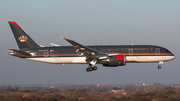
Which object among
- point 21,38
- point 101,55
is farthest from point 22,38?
point 101,55

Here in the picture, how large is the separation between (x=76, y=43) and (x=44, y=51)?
10.0m

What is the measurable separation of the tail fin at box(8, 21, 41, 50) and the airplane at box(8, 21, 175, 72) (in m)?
1.08

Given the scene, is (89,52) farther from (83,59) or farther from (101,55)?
(83,59)

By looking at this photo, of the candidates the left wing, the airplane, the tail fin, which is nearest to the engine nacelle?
the airplane

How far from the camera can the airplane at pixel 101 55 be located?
4703 centimetres

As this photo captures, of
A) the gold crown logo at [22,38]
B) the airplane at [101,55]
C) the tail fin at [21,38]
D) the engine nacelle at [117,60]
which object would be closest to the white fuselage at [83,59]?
the airplane at [101,55]

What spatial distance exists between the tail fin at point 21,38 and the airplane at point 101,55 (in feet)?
3.56

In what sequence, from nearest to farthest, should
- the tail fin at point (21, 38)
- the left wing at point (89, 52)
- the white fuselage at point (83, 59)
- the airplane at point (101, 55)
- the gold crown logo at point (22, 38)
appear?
the left wing at point (89, 52) < the airplane at point (101, 55) < the white fuselage at point (83, 59) < the tail fin at point (21, 38) < the gold crown logo at point (22, 38)

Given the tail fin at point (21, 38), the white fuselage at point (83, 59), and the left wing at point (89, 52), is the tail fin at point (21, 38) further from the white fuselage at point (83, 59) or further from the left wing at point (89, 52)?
the left wing at point (89, 52)

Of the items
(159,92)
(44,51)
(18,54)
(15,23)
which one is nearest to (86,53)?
(44,51)

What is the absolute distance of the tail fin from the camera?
5220 centimetres

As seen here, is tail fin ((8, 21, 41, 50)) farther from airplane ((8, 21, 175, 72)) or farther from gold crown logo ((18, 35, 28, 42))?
airplane ((8, 21, 175, 72))

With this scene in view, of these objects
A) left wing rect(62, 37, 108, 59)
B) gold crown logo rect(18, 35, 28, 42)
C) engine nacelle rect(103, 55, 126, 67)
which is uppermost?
gold crown logo rect(18, 35, 28, 42)

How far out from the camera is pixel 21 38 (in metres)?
52.6
